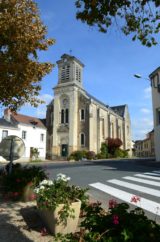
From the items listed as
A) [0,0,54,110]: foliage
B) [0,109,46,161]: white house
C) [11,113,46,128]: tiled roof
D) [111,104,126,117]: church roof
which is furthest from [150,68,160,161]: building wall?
[111,104,126,117]: church roof

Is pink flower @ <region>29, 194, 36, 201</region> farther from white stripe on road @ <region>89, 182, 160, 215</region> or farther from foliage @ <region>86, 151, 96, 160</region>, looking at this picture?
foliage @ <region>86, 151, 96, 160</region>

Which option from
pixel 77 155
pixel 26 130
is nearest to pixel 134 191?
pixel 77 155

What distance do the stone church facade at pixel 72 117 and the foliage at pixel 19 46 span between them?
35.3m

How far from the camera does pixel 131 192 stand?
29.8ft

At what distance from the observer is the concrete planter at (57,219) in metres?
4.43

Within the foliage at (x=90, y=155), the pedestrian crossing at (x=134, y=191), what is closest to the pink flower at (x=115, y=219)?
the pedestrian crossing at (x=134, y=191)

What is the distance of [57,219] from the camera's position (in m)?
4.42

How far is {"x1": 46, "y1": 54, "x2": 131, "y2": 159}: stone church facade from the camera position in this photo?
1783 inches

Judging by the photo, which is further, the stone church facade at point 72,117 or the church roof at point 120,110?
the church roof at point 120,110

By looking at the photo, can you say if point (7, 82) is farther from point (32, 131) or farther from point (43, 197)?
point (32, 131)

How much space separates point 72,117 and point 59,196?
136 feet

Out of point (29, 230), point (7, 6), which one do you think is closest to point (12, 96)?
point (7, 6)

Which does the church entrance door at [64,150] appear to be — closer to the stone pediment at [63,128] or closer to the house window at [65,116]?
the stone pediment at [63,128]

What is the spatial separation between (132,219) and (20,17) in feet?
24.5
